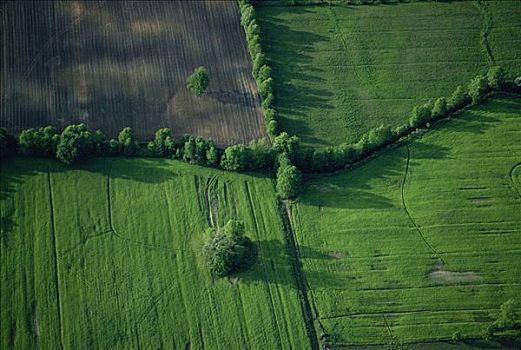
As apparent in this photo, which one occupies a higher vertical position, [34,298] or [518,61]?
[518,61]

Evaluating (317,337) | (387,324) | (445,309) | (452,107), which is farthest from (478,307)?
(452,107)

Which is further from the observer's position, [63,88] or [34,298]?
[63,88]

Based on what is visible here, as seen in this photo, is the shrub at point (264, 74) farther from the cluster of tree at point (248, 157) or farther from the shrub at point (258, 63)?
the cluster of tree at point (248, 157)

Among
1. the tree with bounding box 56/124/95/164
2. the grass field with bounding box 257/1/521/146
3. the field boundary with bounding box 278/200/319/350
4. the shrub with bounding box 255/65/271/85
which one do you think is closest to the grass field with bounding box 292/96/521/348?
the field boundary with bounding box 278/200/319/350

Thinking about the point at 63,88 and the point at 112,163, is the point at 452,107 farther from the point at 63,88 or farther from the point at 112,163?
the point at 63,88

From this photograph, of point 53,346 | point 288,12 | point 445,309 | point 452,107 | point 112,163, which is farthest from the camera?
point 288,12

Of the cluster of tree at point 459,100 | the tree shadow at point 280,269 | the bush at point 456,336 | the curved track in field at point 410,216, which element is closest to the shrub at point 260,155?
the tree shadow at point 280,269
